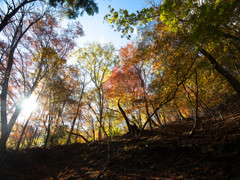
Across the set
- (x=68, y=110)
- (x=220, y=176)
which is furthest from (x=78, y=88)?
(x=220, y=176)

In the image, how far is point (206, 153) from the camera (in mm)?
3055

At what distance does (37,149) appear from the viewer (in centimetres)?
610

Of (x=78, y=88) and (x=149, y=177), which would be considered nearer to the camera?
(x=149, y=177)

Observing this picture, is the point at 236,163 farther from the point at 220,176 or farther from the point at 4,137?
the point at 4,137

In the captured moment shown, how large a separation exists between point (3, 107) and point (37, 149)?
3.10 meters

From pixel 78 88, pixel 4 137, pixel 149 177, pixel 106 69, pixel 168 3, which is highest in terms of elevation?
pixel 106 69

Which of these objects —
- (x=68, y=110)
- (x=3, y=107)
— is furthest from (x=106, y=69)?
(x=3, y=107)

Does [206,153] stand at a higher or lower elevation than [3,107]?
lower

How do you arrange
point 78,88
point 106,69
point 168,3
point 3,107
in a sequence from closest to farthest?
1. point 168,3
2. point 3,107
3. point 106,69
4. point 78,88

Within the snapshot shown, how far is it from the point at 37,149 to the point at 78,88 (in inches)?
311

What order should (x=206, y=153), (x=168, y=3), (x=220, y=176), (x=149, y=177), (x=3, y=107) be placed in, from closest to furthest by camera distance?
1. (x=220, y=176)
2. (x=168, y=3)
3. (x=149, y=177)
4. (x=206, y=153)
5. (x=3, y=107)

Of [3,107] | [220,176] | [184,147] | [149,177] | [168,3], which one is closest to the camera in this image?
[220,176]

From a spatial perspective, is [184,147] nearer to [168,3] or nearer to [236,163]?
[236,163]

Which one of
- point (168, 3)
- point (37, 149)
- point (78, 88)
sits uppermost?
point (78, 88)
